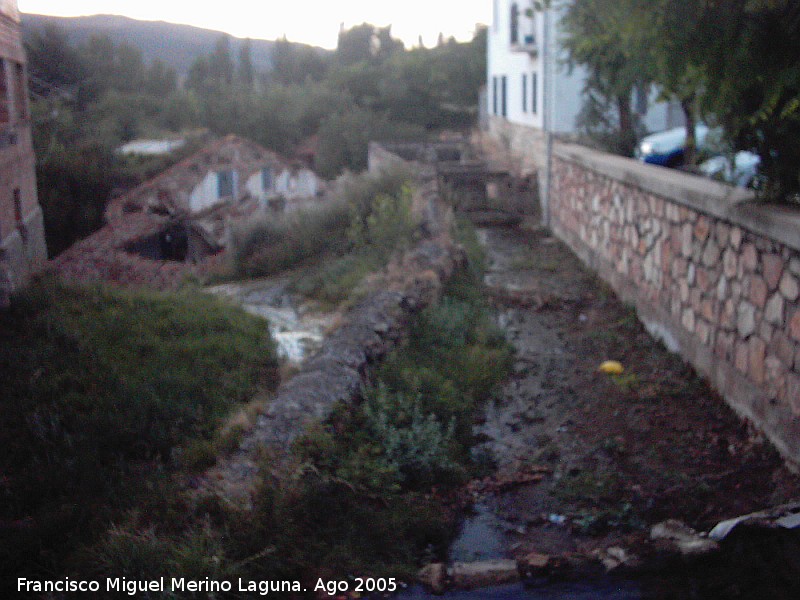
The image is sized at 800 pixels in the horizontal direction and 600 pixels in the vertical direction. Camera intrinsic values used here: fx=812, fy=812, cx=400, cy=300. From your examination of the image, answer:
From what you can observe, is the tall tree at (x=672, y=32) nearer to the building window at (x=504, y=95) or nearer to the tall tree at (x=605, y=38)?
the tall tree at (x=605, y=38)

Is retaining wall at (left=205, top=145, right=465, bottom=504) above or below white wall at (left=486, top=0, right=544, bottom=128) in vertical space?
below

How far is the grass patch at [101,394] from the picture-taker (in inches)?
173

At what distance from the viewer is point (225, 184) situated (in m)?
32.7

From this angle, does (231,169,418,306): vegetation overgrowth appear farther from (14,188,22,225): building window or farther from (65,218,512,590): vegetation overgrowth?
(65,218,512,590): vegetation overgrowth

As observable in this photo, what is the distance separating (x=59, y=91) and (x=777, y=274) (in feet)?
140

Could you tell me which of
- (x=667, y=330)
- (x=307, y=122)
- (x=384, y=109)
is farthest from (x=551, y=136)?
(x=307, y=122)

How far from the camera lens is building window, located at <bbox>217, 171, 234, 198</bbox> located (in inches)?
1277

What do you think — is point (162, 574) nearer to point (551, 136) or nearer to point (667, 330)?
point (667, 330)

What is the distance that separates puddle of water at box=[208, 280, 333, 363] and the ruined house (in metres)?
2.56

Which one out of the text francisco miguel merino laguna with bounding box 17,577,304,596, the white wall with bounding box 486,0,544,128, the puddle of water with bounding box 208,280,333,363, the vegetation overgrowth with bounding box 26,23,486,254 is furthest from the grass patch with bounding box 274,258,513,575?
the vegetation overgrowth with bounding box 26,23,486,254

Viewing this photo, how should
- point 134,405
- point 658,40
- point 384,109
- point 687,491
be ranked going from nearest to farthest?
point 687,491
point 658,40
point 134,405
point 384,109

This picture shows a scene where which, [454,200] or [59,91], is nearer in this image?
[454,200]

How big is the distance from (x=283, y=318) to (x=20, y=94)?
27.5ft

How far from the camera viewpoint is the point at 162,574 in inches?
137
